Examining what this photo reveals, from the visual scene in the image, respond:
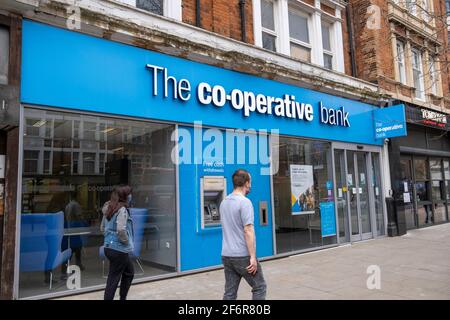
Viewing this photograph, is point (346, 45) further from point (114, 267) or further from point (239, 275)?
point (114, 267)

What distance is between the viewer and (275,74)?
9172 mm

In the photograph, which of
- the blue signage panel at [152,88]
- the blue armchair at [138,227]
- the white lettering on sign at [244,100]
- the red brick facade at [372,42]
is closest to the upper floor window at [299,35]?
the red brick facade at [372,42]

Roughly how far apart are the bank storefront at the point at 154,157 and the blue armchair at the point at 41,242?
0.02 metres

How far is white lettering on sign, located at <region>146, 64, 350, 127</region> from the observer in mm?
7141

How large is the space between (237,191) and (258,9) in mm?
6815

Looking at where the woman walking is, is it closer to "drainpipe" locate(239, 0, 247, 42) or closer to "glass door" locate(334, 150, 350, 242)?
"drainpipe" locate(239, 0, 247, 42)

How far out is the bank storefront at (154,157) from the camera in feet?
19.3

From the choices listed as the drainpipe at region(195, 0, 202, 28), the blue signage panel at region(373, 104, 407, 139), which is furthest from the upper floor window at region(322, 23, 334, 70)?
the drainpipe at region(195, 0, 202, 28)

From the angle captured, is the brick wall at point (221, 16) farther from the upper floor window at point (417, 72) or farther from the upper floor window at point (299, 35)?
the upper floor window at point (417, 72)

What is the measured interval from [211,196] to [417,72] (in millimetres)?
11442

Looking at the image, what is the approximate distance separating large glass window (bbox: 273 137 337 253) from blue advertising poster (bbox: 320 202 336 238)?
0.05 metres

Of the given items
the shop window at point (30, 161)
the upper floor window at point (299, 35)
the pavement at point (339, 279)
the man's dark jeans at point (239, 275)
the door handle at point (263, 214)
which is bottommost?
the pavement at point (339, 279)
